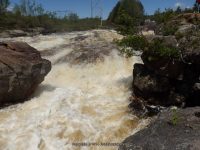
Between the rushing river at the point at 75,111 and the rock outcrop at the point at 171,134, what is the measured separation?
52.0 inches

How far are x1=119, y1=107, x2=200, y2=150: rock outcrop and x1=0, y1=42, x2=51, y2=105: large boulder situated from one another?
188 inches

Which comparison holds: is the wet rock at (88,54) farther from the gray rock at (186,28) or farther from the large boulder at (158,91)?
the gray rock at (186,28)

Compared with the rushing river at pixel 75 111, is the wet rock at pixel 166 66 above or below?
above

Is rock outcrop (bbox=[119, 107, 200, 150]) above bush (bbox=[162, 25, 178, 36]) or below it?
below

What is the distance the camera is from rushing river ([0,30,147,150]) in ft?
30.4

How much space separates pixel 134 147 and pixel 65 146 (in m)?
2.23

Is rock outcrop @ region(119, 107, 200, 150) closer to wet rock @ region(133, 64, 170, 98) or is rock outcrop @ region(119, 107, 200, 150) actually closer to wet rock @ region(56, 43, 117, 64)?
wet rock @ region(133, 64, 170, 98)

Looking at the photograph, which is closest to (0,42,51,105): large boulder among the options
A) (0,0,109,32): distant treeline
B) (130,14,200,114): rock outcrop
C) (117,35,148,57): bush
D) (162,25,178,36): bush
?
(117,35,148,57): bush

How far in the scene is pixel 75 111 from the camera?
35.2 feet

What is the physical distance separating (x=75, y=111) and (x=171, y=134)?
3.77 m

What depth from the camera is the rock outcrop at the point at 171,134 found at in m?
7.19

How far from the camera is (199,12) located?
13.3 metres

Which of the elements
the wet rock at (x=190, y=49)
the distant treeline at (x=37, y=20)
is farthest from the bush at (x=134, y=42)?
the distant treeline at (x=37, y=20)

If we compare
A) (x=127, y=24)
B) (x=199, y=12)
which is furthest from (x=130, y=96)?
(x=199, y=12)
